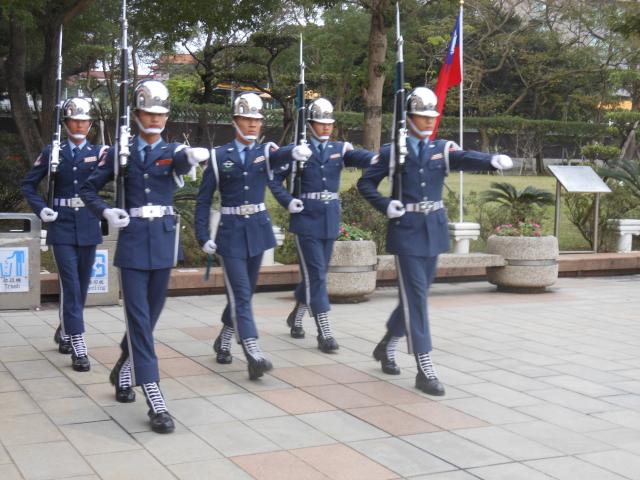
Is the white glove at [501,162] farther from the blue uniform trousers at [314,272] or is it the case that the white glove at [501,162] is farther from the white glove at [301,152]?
the blue uniform trousers at [314,272]

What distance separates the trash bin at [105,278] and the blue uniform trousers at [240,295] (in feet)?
11.1

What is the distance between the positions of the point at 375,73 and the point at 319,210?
5.80 meters

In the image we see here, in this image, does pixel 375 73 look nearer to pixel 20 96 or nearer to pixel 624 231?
pixel 624 231

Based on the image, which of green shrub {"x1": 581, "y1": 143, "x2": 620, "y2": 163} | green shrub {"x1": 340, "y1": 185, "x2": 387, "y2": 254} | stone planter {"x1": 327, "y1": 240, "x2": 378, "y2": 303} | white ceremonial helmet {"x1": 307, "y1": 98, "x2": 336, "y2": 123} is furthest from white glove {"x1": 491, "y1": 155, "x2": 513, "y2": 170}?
green shrub {"x1": 581, "y1": 143, "x2": 620, "y2": 163}

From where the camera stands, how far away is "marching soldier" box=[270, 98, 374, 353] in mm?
8531

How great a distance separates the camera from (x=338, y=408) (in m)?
6.63

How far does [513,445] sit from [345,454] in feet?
3.38

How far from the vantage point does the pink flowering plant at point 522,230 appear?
12273 mm

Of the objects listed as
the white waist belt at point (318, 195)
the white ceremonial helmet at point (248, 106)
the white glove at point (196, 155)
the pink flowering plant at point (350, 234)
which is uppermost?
the white ceremonial helmet at point (248, 106)

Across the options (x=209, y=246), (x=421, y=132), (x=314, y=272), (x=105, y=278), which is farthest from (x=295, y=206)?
(x=105, y=278)

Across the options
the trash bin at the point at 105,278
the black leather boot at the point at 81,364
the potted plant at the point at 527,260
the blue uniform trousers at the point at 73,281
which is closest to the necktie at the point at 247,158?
the blue uniform trousers at the point at 73,281

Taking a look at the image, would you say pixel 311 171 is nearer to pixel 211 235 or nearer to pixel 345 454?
pixel 211 235

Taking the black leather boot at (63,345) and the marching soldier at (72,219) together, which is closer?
the marching soldier at (72,219)

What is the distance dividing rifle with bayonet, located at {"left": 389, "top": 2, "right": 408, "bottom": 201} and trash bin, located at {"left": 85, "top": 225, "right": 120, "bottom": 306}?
13.8 feet
